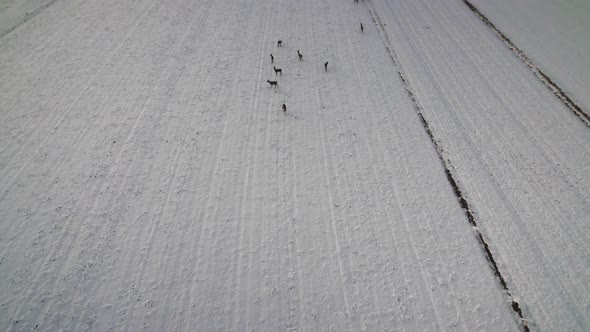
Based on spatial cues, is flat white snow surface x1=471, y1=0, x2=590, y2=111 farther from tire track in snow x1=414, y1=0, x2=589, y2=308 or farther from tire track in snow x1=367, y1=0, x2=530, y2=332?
tire track in snow x1=367, y1=0, x2=530, y2=332

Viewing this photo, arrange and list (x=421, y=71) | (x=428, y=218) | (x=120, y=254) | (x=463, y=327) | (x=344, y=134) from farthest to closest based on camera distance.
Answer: (x=421, y=71) → (x=344, y=134) → (x=428, y=218) → (x=120, y=254) → (x=463, y=327)

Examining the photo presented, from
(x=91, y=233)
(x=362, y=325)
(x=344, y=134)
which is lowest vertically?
(x=362, y=325)

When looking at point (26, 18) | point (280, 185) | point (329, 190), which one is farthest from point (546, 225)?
point (26, 18)

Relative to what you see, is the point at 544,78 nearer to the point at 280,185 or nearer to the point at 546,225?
the point at 546,225

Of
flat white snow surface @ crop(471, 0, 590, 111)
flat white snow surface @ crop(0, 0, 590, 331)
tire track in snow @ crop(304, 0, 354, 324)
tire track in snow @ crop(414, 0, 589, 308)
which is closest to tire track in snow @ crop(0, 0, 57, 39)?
flat white snow surface @ crop(0, 0, 590, 331)

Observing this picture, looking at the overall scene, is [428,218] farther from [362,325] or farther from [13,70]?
[13,70]

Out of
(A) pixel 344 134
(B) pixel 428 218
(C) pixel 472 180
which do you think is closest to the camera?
(B) pixel 428 218

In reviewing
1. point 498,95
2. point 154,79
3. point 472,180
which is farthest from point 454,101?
point 154,79
